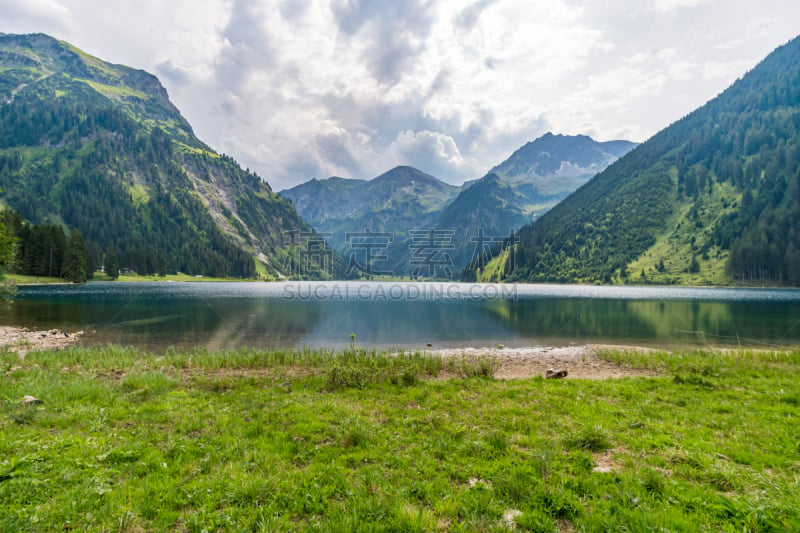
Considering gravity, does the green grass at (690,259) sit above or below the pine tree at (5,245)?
above

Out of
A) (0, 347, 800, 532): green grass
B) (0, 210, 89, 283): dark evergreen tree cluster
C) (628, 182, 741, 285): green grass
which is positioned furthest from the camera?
(628, 182, 741, 285): green grass

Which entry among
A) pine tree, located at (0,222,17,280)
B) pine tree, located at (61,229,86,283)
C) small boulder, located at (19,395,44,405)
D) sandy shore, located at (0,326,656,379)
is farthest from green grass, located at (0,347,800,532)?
pine tree, located at (61,229,86,283)

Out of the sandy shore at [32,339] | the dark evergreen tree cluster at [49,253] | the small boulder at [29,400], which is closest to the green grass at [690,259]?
the small boulder at [29,400]

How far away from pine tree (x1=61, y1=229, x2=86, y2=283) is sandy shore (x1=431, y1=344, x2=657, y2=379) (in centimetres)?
13791

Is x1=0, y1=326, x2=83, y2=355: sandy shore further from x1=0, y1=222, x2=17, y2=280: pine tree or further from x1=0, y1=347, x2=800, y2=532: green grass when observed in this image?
x1=0, y1=347, x2=800, y2=532: green grass

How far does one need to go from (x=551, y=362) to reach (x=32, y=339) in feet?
163

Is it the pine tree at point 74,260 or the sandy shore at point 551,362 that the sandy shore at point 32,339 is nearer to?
the sandy shore at point 551,362

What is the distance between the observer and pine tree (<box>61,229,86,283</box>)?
112188 mm

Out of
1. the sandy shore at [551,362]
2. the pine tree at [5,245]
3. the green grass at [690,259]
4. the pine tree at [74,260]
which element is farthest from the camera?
the green grass at [690,259]

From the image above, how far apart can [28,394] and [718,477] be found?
2312 cm

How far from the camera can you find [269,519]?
6113mm

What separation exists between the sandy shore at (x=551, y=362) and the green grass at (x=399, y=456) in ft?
19.8

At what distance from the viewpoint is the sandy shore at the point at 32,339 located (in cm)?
2955

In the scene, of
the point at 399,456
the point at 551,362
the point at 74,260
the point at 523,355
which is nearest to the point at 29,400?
the point at 399,456
